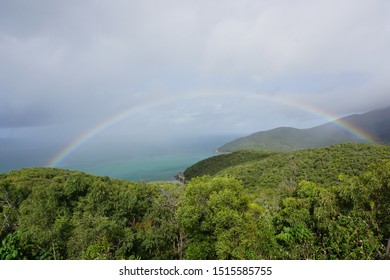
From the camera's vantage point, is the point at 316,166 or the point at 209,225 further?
the point at 316,166

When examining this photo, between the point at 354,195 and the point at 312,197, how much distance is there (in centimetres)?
571

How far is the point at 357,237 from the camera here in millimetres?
2861

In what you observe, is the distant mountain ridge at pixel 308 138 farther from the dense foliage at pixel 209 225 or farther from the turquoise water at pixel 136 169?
the dense foliage at pixel 209 225

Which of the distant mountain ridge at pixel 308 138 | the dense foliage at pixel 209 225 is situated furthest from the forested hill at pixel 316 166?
the distant mountain ridge at pixel 308 138

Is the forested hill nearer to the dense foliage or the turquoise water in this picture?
the dense foliage

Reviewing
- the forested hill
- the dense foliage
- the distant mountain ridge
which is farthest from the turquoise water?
the distant mountain ridge

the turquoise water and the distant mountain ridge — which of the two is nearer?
the turquoise water

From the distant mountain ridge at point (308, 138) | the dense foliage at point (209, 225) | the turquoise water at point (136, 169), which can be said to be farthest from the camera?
the distant mountain ridge at point (308, 138)

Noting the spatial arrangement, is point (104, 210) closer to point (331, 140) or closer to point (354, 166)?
point (354, 166)

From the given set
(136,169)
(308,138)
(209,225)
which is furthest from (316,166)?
(308,138)

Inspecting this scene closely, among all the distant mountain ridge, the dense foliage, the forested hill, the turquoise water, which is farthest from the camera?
the distant mountain ridge

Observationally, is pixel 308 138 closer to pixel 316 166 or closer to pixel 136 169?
pixel 316 166

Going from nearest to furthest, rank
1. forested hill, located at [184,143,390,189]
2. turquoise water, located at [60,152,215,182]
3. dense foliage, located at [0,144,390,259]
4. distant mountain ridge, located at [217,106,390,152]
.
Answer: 1. dense foliage, located at [0,144,390,259]
2. forested hill, located at [184,143,390,189]
3. turquoise water, located at [60,152,215,182]
4. distant mountain ridge, located at [217,106,390,152]

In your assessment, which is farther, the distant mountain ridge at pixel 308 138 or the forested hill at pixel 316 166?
the distant mountain ridge at pixel 308 138
